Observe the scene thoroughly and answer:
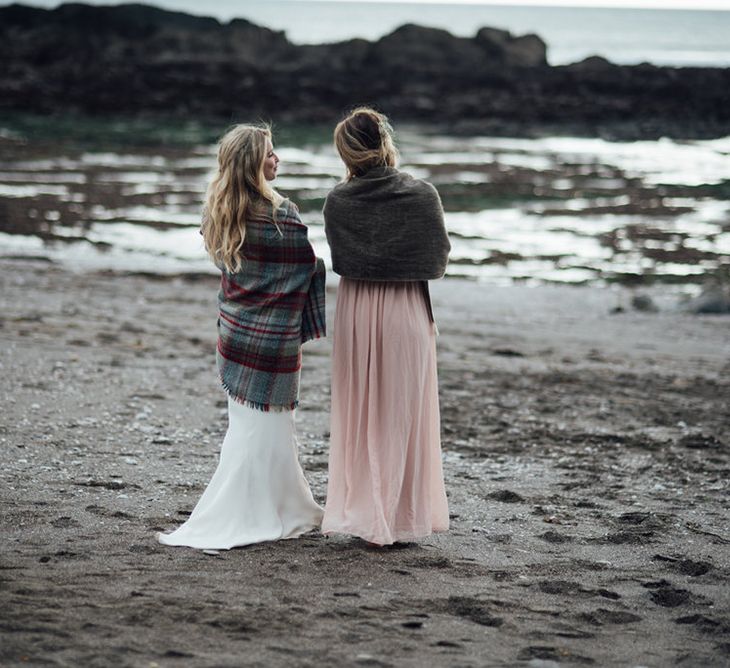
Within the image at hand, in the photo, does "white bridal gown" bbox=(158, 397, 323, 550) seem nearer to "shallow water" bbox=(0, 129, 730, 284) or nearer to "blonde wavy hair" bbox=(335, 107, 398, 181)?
"blonde wavy hair" bbox=(335, 107, 398, 181)

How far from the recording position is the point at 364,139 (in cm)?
477

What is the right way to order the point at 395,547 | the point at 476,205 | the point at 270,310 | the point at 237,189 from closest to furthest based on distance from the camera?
the point at 237,189
the point at 270,310
the point at 395,547
the point at 476,205

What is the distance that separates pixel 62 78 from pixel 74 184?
2308 cm

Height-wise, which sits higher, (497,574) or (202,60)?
(202,60)

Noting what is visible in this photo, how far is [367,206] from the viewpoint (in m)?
4.81

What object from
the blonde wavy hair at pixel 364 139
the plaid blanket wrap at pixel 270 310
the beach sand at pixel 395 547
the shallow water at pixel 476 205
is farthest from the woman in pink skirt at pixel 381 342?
the shallow water at pixel 476 205

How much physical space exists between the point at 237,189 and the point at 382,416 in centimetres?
125

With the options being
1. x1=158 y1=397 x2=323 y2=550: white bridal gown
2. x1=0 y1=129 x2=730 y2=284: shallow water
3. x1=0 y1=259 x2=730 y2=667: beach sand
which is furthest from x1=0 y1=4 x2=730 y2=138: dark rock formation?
x1=158 y1=397 x2=323 y2=550: white bridal gown

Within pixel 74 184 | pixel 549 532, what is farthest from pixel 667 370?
pixel 74 184

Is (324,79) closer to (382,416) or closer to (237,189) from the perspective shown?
(237,189)

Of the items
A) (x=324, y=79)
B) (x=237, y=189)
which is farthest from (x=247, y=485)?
(x=324, y=79)

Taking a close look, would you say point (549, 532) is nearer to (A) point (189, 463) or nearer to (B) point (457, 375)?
(A) point (189, 463)

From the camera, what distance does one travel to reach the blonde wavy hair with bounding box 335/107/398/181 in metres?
4.76

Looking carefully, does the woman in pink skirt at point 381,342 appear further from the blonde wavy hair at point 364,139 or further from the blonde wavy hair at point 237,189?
the blonde wavy hair at point 237,189
